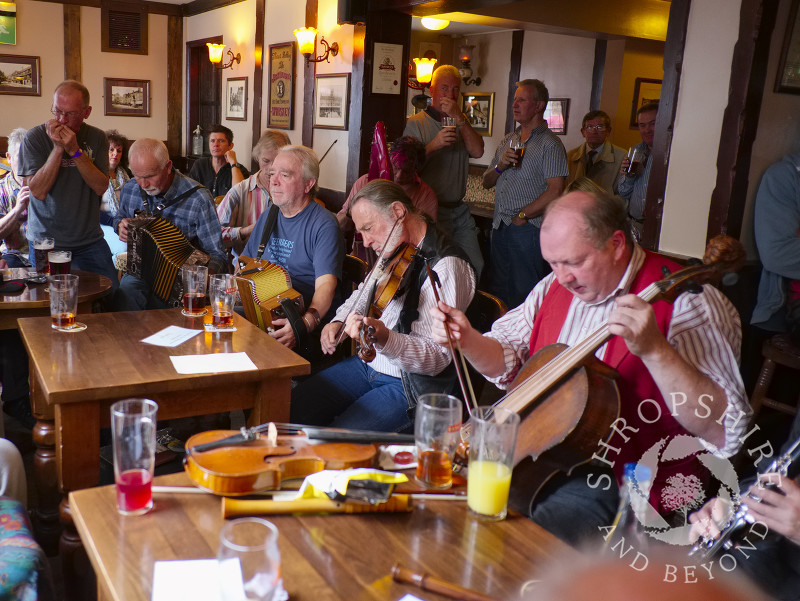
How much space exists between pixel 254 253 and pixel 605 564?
2889 millimetres

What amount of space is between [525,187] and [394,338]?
7.61 feet

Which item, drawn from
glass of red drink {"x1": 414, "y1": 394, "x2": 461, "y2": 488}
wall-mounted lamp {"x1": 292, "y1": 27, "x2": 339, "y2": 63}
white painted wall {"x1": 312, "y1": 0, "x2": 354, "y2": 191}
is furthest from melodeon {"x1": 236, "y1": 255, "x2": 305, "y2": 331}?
wall-mounted lamp {"x1": 292, "y1": 27, "x2": 339, "y2": 63}

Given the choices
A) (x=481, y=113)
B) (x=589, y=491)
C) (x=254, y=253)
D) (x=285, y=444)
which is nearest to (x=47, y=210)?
(x=254, y=253)

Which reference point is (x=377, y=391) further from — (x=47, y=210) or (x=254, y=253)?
(x=47, y=210)

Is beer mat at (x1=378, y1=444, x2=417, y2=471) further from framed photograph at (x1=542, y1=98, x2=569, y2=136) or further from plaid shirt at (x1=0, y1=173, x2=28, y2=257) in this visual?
framed photograph at (x1=542, y1=98, x2=569, y2=136)

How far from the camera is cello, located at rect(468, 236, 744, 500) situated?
1.39m

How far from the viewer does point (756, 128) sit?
106 inches

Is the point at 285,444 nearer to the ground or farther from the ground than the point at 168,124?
nearer to the ground

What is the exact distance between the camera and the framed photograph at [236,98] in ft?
23.6

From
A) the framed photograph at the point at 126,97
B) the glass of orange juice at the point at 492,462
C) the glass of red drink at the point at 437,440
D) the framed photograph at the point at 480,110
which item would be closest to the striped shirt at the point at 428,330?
the glass of red drink at the point at 437,440

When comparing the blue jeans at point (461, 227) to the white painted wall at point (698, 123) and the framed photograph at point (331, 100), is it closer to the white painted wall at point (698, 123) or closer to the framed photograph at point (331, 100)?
the framed photograph at point (331, 100)

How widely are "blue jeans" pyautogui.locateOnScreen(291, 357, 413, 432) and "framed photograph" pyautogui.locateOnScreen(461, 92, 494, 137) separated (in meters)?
7.23

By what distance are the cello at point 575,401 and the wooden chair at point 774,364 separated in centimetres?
131

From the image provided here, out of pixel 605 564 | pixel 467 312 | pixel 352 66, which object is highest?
pixel 352 66
